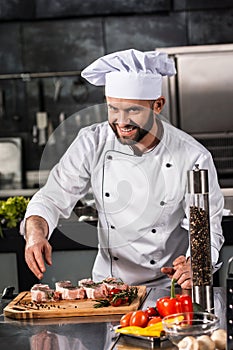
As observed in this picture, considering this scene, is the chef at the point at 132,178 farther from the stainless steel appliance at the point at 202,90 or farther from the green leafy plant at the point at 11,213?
the stainless steel appliance at the point at 202,90

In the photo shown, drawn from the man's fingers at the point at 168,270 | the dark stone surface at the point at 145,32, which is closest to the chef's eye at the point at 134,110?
the man's fingers at the point at 168,270

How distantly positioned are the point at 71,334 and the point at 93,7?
4.27m

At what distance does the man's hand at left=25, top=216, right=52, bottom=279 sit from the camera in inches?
116

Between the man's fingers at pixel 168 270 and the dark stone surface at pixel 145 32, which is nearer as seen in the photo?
the man's fingers at pixel 168 270

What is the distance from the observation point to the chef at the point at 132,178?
3.27 m

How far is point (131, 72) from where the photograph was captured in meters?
3.34

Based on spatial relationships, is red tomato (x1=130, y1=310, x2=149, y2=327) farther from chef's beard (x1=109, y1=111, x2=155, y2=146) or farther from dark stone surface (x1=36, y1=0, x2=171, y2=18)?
dark stone surface (x1=36, y1=0, x2=171, y2=18)

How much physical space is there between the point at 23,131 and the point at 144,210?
10.6 ft

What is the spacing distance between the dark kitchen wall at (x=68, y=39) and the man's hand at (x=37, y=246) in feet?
11.0

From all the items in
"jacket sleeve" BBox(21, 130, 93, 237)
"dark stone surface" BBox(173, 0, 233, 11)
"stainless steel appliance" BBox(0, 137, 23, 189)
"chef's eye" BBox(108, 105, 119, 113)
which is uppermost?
"dark stone surface" BBox(173, 0, 233, 11)

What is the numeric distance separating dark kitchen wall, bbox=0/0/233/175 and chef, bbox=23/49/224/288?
2.88m

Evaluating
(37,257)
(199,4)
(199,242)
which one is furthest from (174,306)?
(199,4)

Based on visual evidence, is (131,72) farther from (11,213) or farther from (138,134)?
(11,213)

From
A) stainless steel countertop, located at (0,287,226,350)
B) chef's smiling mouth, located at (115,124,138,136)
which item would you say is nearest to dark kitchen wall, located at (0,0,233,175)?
chef's smiling mouth, located at (115,124,138,136)
